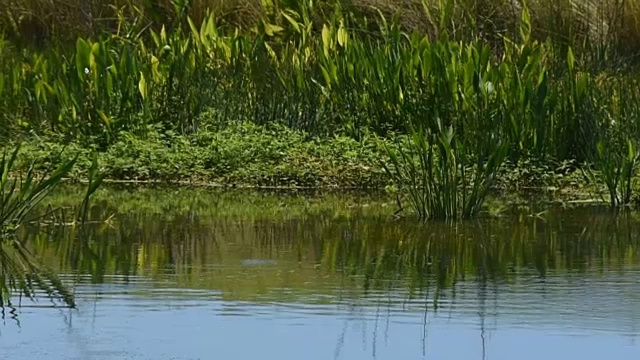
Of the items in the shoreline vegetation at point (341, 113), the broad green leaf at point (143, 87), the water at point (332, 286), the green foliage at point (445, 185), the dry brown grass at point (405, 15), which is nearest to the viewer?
the water at point (332, 286)

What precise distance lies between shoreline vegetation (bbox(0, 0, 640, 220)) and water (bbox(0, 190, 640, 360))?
0.63m

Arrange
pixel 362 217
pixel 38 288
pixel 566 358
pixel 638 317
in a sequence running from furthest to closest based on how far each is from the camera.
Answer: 1. pixel 362 217
2. pixel 38 288
3. pixel 638 317
4. pixel 566 358

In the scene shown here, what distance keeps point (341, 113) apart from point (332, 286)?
4637mm

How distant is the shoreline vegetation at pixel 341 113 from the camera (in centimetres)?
872

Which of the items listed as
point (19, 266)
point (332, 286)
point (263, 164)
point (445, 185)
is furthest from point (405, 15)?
point (332, 286)

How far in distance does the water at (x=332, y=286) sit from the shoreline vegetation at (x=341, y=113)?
63cm

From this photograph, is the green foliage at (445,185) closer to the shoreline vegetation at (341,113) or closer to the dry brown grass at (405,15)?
the shoreline vegetation at (341,113)

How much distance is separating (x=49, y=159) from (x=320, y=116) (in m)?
1.84

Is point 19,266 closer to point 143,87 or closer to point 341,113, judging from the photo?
point 143,87

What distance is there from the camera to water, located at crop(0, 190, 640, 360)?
475 cm

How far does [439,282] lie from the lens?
19.0 feet

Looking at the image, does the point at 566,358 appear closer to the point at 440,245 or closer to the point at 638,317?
the point at 638,317

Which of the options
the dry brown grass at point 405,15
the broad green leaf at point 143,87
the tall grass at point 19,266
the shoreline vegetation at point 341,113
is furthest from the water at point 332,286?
the dry brown grass at point 405,15

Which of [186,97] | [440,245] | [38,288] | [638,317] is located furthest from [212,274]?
[186,97]
